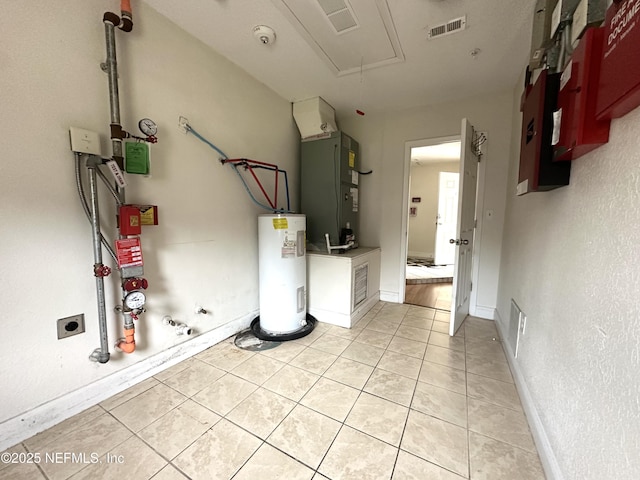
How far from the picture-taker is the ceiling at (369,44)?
62.9 inches

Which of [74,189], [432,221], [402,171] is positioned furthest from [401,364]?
[432,221]

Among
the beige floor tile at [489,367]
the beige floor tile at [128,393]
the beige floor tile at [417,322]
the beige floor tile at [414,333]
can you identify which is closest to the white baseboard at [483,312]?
the beige floor tile at [417,322]

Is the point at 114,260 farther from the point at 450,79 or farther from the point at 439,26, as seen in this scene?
the point at 450,79

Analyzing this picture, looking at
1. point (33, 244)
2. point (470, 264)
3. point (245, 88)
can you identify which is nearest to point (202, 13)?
point (245, 88)

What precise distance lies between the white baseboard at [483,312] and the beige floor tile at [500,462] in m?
1.78

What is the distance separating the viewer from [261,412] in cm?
145

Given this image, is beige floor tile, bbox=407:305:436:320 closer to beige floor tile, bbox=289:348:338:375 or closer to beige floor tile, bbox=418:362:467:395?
beige floor tile, bbox=418:362:467:395

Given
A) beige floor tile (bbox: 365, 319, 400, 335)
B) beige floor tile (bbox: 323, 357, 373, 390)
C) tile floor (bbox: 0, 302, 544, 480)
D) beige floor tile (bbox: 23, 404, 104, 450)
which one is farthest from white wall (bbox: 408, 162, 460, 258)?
beige floor tile (bbox: 23, 404, 104, 450)

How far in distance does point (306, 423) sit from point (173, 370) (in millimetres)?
1081

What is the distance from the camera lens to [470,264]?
9.07ft

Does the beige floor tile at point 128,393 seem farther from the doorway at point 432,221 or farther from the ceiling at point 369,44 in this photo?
the doorway at point 432,221

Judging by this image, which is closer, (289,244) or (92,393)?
(92,393)

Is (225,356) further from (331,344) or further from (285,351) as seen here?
(331,344)

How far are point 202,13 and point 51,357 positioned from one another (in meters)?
2.21
